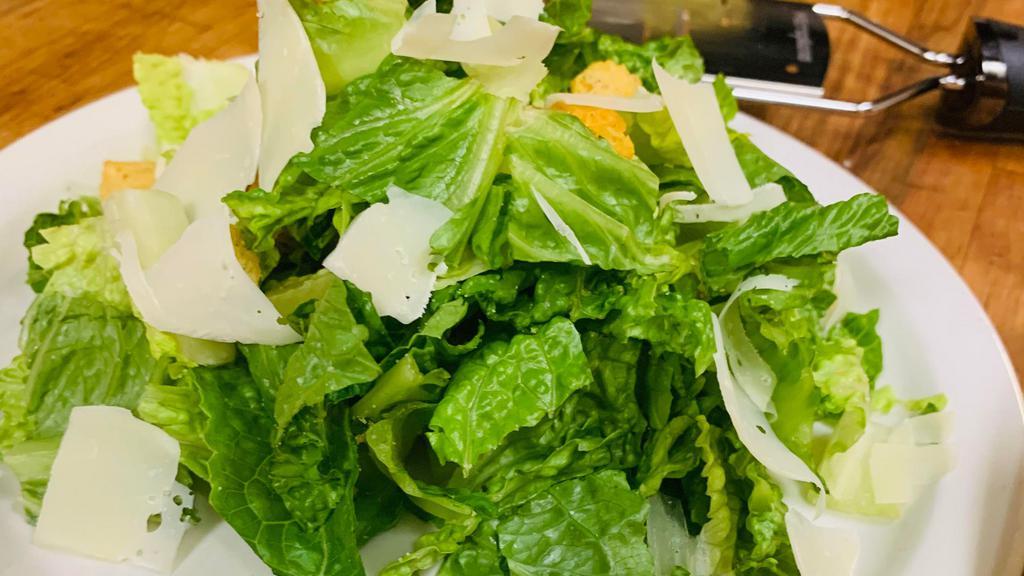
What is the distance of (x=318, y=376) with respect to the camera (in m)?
0.94

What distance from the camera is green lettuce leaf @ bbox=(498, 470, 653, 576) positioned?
1.00 meters

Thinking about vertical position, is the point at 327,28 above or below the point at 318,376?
above

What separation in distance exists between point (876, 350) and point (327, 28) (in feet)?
3.23

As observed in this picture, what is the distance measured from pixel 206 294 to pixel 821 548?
837 mm

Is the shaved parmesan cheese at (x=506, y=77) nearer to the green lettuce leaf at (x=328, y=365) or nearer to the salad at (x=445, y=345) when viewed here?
the salad at (x=445, y=345)

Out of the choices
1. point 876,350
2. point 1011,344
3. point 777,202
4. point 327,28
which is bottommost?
point 1011,344

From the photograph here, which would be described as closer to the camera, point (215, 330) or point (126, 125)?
point (215, 330)

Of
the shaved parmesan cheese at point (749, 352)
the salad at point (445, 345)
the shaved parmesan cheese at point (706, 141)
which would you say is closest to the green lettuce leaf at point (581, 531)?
the salad at point (445, 345)

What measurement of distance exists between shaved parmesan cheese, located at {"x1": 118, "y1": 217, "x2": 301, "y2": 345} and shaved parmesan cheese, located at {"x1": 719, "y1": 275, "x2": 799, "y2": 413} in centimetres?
61

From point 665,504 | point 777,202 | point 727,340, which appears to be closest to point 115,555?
point 665,504

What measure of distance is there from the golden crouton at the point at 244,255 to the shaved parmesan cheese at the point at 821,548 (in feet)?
2.57

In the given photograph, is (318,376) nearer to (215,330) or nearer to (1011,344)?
(215,330)

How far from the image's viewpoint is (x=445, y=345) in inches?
40.2

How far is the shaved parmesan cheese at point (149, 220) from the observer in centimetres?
108
